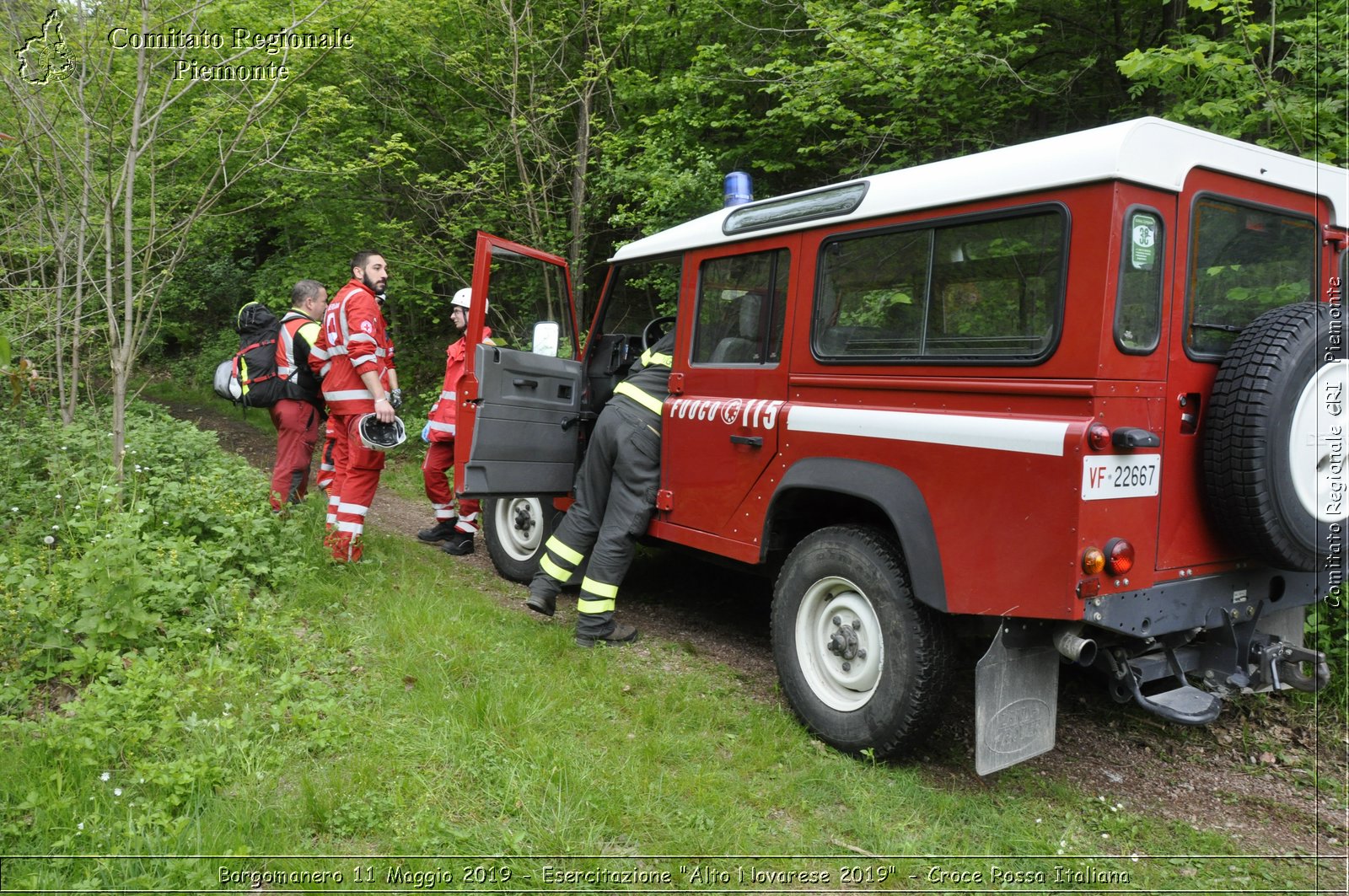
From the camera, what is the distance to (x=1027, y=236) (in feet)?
9.91

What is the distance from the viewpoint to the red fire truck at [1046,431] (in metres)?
2.83

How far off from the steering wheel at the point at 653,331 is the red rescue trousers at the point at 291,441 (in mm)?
2480

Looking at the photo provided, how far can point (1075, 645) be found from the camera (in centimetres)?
294

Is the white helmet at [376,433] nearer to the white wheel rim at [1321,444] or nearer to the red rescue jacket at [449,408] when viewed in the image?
A: the red rescue jacket at [449,408]

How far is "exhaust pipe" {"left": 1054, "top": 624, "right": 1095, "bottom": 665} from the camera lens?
9.62 feet

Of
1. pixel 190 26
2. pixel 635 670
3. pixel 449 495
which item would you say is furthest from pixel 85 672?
pixel 190 26

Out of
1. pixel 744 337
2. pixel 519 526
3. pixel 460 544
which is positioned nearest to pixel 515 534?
pixel 519 526

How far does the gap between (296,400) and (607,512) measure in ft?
9.31

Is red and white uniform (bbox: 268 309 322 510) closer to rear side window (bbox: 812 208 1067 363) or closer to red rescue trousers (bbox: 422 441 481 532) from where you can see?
red rescue trousers (bbox: 422 441 481 532)

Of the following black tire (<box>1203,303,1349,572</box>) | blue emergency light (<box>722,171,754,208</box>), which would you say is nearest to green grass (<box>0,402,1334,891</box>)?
black tire (<box>1203,303,1349,572</box>)

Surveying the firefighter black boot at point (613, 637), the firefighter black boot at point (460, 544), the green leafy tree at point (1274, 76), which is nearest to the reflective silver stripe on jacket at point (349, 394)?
the firefighter black boot at point (460, 544)

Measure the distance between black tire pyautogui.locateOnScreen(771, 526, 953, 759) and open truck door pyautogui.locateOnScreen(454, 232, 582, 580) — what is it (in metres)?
1.87

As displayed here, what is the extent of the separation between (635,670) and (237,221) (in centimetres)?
1021

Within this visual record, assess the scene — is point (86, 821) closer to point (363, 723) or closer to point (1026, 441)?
point (363, 723)
